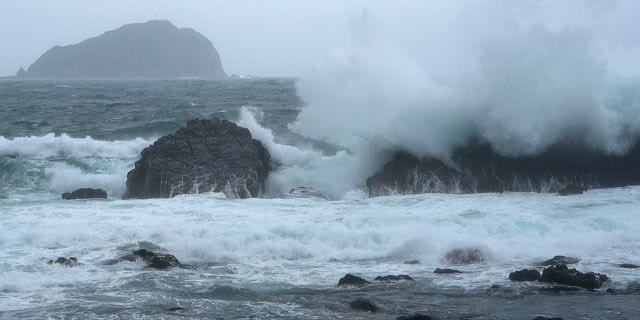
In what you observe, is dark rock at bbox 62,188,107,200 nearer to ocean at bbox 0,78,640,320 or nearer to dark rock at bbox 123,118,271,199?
dark rock at bbox 123,118,271,199

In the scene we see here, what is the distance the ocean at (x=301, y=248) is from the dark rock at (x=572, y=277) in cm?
26

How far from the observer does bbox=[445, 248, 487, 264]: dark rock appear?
12758mm

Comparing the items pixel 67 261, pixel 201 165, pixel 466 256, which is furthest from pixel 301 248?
pixel 201 165

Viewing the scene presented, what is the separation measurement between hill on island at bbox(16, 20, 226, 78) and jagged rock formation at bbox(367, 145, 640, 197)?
5427 inches

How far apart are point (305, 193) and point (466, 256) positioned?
7477 mm

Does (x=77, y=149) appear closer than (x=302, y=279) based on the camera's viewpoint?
No

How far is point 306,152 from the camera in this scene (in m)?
24.7

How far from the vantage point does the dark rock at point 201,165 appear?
1866 centimetres

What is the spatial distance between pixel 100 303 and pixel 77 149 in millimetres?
16719

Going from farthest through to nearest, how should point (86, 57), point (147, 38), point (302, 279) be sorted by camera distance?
point (147, 38)
point (86, 57)
point (302, 279)

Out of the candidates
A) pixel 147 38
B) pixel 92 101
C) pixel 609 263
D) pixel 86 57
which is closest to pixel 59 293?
pixel 609 263

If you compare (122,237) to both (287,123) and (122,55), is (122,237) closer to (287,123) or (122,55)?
(287,123)

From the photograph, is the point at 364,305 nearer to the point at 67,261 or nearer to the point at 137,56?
the point at 67,261

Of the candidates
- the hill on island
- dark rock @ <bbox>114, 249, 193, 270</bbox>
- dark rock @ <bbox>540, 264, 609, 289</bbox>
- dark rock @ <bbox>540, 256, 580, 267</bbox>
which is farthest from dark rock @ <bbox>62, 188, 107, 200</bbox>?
the hill on island
